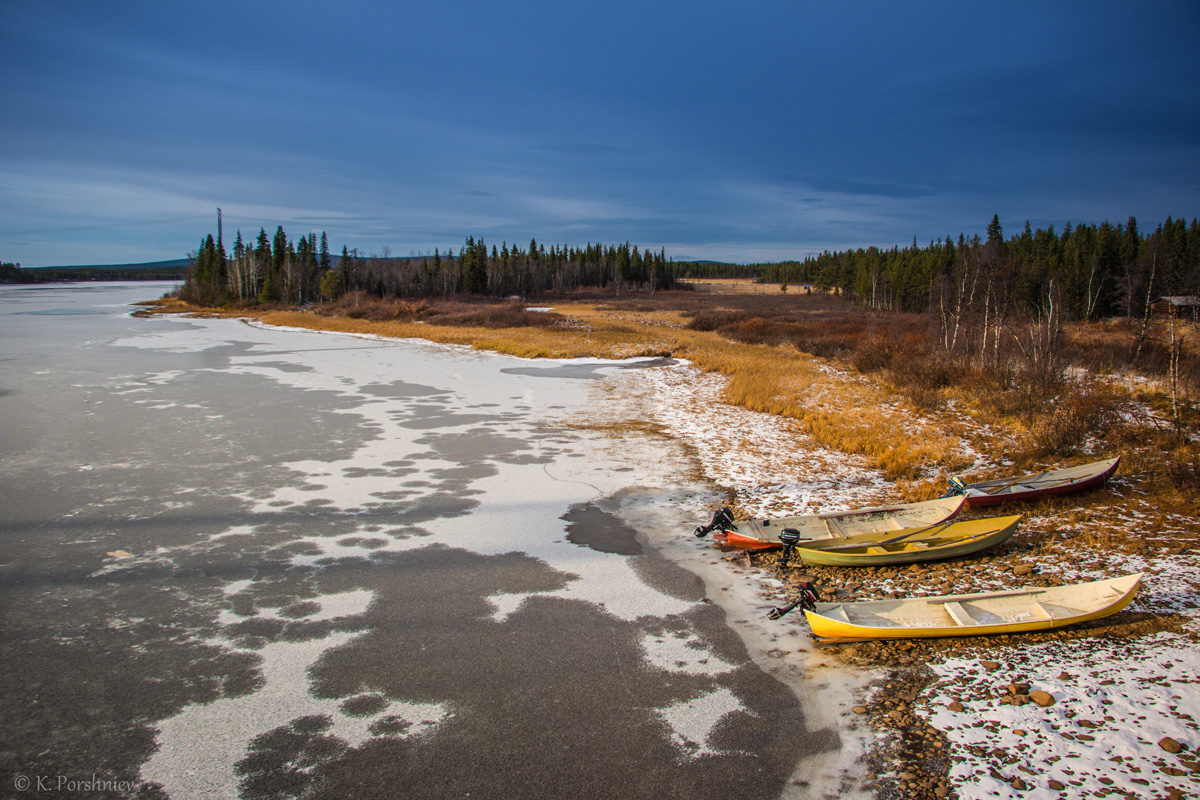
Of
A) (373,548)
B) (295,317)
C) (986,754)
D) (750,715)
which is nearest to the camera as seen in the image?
(986,754)

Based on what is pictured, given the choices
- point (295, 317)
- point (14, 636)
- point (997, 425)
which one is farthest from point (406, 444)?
point (295, 317)

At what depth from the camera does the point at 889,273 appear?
256ft

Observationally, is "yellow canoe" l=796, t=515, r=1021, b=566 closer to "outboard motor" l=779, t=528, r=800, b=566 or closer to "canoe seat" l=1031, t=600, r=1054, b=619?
"outboard motor" l=779, t=528, r=800, b=566

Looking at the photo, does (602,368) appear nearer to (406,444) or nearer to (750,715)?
(406,444)

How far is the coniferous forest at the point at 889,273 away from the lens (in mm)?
26172

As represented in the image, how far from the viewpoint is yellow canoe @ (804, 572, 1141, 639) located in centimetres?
526

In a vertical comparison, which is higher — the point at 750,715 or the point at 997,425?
the point at 997,425

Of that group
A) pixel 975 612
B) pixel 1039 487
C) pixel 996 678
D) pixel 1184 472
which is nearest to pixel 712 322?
pixel 1184 472

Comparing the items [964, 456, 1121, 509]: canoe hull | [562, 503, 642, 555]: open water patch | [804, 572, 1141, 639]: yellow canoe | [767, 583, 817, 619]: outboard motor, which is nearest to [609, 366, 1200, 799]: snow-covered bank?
[804, 572, 1141, 639]: yellow canoe

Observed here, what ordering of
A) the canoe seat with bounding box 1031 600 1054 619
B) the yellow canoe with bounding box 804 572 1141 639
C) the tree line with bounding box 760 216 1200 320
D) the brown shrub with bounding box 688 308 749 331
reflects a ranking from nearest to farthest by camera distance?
1. the yellow canoe with bounding box 804 572 1141 639
2. the canoe seat with bounding box 1031 600 1054 619
3. the tree line with bounding box 760 216 1200 320
4. the brown shrub with bounding box 688 308 749 331

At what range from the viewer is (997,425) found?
13.2 meters

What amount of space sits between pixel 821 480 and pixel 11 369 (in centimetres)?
2587

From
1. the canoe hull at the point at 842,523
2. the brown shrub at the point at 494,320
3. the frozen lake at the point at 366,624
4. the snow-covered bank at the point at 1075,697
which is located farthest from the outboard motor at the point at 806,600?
the brown shrub at the point at 494,320

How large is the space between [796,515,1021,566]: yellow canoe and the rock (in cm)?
279
